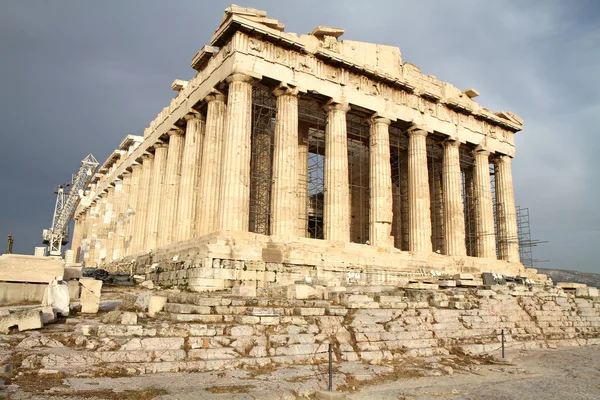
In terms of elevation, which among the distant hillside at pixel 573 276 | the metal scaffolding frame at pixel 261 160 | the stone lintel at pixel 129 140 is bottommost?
the distant hillside at pixel 573 276

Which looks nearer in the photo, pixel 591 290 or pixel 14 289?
pixel 14 289

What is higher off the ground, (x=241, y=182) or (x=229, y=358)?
(x=241, y=182)

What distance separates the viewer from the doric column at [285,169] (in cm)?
1878

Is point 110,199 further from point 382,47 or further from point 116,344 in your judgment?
point 116,344

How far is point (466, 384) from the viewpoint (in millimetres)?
8055

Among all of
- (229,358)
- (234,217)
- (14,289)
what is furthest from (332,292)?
(14,289)

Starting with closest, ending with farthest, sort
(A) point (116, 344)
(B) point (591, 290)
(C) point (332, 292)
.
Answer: (A) point (116, 344) → (C) point (332, 292) → (B) point (591, 290)

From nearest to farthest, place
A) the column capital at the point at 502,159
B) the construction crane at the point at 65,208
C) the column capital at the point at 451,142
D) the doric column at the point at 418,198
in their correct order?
the doric column at the point at 418,198 → the column capital at the point at 451,142 → the column capital at the point at 502,159 → the construction crane at the point at 65,208

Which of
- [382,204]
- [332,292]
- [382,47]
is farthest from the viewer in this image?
[382,47]

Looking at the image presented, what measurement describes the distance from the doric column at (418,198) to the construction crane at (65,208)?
5355cm

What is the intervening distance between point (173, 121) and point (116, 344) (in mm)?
18294

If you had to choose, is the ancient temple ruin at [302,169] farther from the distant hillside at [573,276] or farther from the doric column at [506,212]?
the distant hillside at [573,276]

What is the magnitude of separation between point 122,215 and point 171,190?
10264mm

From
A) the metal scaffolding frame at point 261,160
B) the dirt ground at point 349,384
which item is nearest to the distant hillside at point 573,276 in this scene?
the metal scaffolding frame at point 261,160
